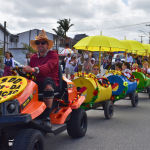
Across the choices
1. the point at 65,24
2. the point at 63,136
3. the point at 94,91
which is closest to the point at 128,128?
the point at 94,91

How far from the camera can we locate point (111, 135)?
18.4 ft

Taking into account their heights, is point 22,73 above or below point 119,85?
above

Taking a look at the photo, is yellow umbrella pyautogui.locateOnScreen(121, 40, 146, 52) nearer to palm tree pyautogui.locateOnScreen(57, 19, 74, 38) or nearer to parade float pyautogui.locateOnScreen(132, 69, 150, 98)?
parade float pyautogui.locateOnScreen(132, 69, 150, 98)

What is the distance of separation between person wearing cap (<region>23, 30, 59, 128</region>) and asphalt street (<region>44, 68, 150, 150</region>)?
3.26 feet

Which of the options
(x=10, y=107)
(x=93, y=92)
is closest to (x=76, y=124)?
(x=93, y=92)

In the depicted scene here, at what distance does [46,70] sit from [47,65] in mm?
107

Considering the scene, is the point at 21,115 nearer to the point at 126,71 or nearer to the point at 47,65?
the point at 47,65

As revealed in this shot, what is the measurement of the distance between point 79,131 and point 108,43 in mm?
4582

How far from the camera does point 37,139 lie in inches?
140

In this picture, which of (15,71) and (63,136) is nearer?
(15,71)

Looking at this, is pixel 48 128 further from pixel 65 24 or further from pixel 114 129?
pixel 65 24

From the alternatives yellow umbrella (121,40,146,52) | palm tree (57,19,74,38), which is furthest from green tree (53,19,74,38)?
yellow umbrella (121,40,146,52)

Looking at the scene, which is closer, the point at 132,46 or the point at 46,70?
the point at 46,70

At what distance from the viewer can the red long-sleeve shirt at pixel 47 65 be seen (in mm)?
4477
